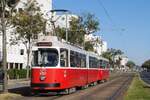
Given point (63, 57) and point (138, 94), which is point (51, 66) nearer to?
point (63, 57)

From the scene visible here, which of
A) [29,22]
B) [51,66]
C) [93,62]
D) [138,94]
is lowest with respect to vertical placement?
[138,94]

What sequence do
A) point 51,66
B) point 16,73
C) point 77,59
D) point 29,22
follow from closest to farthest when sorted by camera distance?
1. point 51,66
2. point 77,59
3. point 29,22
4. point 16,73

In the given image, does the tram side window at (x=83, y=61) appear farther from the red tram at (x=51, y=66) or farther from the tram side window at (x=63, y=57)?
the tram side window at (x=63, y=57)

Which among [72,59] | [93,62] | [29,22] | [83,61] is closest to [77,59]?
[72,59]

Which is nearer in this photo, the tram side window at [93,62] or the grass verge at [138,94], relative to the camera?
the grass verge at [138,94]

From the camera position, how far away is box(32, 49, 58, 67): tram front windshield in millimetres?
29203

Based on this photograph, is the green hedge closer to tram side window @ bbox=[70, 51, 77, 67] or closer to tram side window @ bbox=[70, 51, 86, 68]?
tram side window @ bbox=[70, 51, 86, 68]

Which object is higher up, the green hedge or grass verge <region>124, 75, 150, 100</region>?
the green hedge

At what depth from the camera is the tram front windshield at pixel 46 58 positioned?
29.2 meters

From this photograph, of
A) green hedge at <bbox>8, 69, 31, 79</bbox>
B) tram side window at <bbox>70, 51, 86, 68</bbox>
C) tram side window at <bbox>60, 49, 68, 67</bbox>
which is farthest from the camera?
green hedge at <bbox>8, 69, 31, 79</bbox>

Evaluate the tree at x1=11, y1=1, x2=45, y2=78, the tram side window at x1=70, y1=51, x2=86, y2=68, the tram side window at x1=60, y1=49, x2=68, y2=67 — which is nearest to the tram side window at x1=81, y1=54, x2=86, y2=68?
the tram side window at x1=70, y1=51, x2=86, y2=68

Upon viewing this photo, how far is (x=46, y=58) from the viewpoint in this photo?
2928 centimetres

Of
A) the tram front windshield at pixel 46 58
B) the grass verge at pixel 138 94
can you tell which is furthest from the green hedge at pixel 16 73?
the tram front windshield at pixel 46 58

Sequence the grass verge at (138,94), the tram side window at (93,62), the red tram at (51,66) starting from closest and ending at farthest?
the grass verge at (138,94)
the red tram at (51,66)
the tram side window at (93,62)
